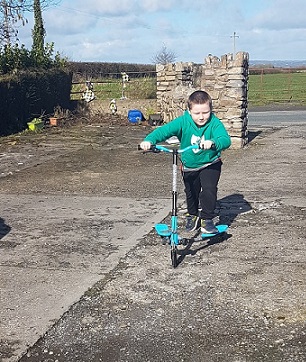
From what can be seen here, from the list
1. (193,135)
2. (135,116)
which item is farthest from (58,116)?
(193,135)

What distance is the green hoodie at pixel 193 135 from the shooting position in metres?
5.62

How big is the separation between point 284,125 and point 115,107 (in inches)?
250

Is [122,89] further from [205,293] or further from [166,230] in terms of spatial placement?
[205,293]

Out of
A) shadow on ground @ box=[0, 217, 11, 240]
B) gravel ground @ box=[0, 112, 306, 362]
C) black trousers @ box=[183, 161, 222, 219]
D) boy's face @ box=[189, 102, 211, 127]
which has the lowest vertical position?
shadow on ground @ box=[0, 217, 11, 240]

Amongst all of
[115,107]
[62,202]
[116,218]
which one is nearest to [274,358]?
[116,218]

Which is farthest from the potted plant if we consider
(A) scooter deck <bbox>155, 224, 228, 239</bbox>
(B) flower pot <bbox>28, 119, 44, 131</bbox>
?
(A) scooter deck <bbox>155, 224, 228, 239</bbox>

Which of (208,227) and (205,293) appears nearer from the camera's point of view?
(205,293)

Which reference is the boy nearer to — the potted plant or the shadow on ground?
the shadow on ground

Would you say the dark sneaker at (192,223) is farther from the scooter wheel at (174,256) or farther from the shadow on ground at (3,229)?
the shadow on ground at (3,229)

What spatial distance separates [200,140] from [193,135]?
0.20 m

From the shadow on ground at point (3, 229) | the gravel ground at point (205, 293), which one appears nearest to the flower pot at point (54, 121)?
the gravel ground at point (205, 293)

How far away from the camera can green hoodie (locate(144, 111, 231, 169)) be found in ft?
18.5

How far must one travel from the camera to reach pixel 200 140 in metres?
5.58

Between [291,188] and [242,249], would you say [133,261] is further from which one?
[291,188]
